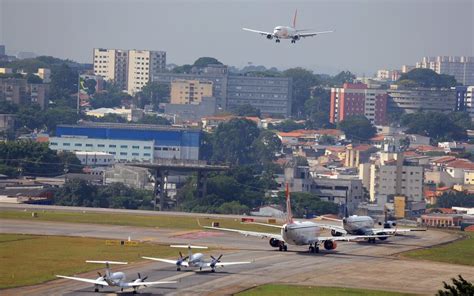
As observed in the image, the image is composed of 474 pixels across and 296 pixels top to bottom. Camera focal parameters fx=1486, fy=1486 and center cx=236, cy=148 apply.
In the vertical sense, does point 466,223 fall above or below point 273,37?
below

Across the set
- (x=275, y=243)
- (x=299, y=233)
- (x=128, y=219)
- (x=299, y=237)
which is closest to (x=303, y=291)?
(x=299, y=233)

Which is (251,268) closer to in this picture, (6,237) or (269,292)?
(269,292)

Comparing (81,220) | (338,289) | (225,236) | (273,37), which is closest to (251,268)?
(338,289)

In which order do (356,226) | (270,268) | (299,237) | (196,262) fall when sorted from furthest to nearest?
(356,226) < (299,237) < (270,268) < (196,262)

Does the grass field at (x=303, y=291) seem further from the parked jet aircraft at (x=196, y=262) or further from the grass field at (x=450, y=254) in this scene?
the grass field at (x=450, y=254)

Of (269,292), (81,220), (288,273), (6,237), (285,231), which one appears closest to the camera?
(269,292)

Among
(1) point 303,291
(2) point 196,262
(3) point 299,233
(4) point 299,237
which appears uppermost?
(3) point 299,233

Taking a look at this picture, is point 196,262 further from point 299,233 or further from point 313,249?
point 313,249
